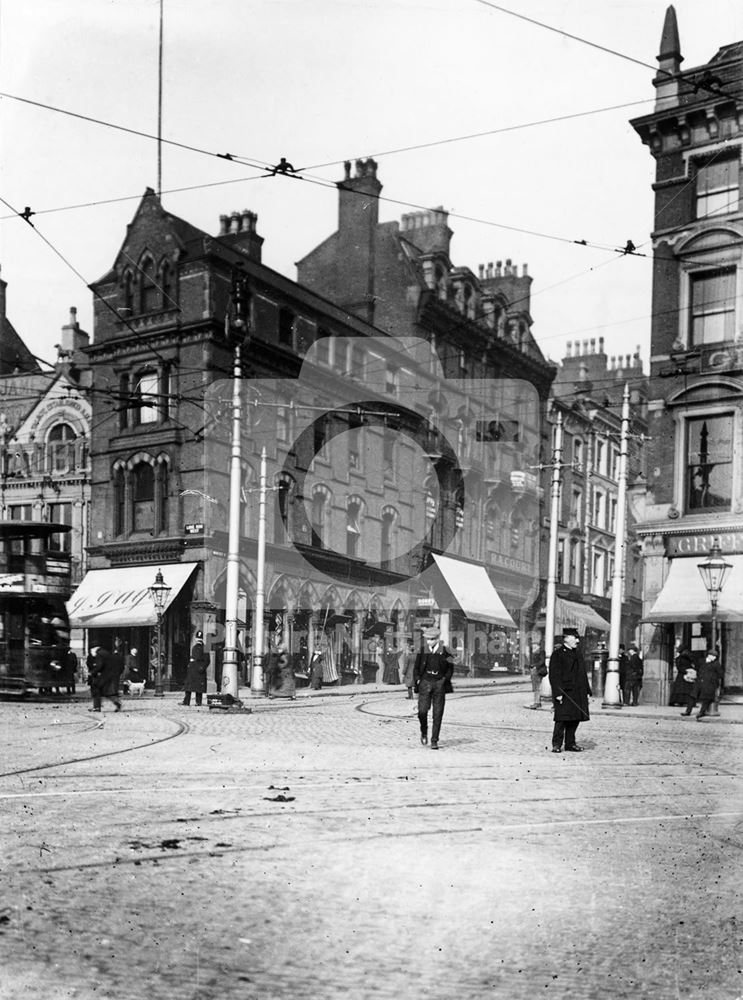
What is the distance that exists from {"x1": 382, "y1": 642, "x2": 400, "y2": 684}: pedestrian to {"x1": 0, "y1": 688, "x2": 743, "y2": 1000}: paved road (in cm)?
1908

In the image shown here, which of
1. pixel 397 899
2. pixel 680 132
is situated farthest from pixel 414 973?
pixel 680 132

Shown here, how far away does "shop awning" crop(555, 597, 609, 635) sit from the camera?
40406 mm

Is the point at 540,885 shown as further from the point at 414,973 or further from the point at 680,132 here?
the point at 680,132

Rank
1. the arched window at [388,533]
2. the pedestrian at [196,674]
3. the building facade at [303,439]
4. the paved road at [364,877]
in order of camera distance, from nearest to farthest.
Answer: the paved road at [364,877] → the building facade at [303,439] → the pedestrian at [196,674] → the arched window at [388,533]

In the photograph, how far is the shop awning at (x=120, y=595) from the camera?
21656 millimetres

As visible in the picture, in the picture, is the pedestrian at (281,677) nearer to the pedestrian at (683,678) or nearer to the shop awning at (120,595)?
the shop awning at (120,595)

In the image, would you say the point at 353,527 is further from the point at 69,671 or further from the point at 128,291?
the point at 69,671

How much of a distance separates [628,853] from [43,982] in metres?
4.27

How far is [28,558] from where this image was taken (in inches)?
965

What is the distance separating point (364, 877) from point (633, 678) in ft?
64.4

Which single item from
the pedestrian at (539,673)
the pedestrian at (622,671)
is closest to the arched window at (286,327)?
the pedestrian at (539,673)

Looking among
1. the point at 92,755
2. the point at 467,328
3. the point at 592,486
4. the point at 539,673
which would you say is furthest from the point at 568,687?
the point at 592,486

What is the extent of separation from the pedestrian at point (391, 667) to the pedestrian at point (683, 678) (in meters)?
9.22

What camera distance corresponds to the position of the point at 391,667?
32.8 m
